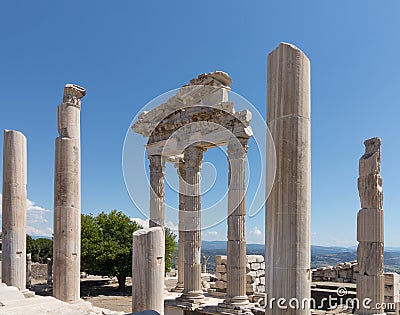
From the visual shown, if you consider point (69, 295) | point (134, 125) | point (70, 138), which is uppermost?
point (134, 125)

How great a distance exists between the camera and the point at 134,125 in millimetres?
24031

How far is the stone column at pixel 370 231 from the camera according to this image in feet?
47.4

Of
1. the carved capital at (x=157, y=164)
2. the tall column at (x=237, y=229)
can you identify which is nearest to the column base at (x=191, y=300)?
the tall column at (x=237, y=229)

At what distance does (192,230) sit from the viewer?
67.3ft

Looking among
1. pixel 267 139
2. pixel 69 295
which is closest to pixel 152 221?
pixel 69 295

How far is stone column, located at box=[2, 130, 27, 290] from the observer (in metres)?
14.8

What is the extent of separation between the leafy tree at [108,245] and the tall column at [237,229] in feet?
47.1

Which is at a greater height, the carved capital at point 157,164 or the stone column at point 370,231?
the carved capital at point 157,164

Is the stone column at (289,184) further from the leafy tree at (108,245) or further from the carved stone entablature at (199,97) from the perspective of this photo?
the leafy tree at (108,245)

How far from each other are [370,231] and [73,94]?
36.9 ft

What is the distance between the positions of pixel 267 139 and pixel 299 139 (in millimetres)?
593

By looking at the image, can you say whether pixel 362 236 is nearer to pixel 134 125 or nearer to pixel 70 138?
pixel 70 138

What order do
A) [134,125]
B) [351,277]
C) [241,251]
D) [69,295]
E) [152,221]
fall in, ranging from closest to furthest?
[69,295]
[241,251]
[152,221]
[134,125]
[351,277]

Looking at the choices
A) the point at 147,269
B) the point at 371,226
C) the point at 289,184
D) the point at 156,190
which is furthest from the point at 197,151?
the point at 289,184
